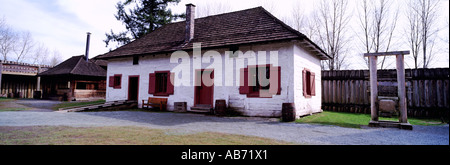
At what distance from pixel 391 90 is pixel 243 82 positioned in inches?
229

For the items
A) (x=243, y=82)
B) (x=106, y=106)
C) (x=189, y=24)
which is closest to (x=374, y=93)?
(x=243, y=82)

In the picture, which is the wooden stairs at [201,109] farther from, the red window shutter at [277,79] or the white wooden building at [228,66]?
the red window shutter at [277,79]

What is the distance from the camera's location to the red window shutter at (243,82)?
1077 cm

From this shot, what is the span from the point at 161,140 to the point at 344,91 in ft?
38.5

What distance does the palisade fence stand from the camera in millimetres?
10309

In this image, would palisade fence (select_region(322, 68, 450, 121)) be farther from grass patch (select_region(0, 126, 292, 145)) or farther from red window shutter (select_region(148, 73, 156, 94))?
red window shutter (select_region(148, 73, 156, 94))

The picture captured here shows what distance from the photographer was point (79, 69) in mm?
21422

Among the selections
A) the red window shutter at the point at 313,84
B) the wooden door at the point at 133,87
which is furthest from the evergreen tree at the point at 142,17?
the red window shutter at the point at 313,84

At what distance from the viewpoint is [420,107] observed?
1098 centimetres

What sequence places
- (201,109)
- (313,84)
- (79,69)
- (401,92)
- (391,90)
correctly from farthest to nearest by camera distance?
1. (79,69)
2. (313,84)
3. (201,109)
4. (391,90)
5. (401,92)

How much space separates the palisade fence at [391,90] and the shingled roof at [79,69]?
20811mm

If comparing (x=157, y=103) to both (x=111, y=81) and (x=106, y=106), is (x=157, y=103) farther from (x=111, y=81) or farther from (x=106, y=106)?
(x=111, y=81)
